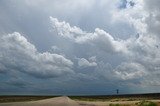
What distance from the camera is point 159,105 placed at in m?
80.0

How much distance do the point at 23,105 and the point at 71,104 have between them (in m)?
10.3

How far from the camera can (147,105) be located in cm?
7550

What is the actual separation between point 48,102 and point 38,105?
439 cm

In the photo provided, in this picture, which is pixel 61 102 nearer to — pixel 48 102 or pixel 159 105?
pixel 48 102

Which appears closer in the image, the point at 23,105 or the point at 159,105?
the point at 23,105

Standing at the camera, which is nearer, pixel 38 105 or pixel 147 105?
pixel 38 105

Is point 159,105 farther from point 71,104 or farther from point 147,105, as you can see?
point 71,104

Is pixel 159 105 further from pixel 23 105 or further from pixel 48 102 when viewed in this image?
pixel 23 105

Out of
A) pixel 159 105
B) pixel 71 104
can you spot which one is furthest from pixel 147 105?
pixel 71 104

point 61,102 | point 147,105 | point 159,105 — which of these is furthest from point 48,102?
point 159,105

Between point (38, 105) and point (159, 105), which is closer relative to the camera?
point (38, 105)

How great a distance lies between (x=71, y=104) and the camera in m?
66.7

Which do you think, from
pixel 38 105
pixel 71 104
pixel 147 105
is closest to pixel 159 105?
pixel 147 105

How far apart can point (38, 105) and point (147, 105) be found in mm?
26587
